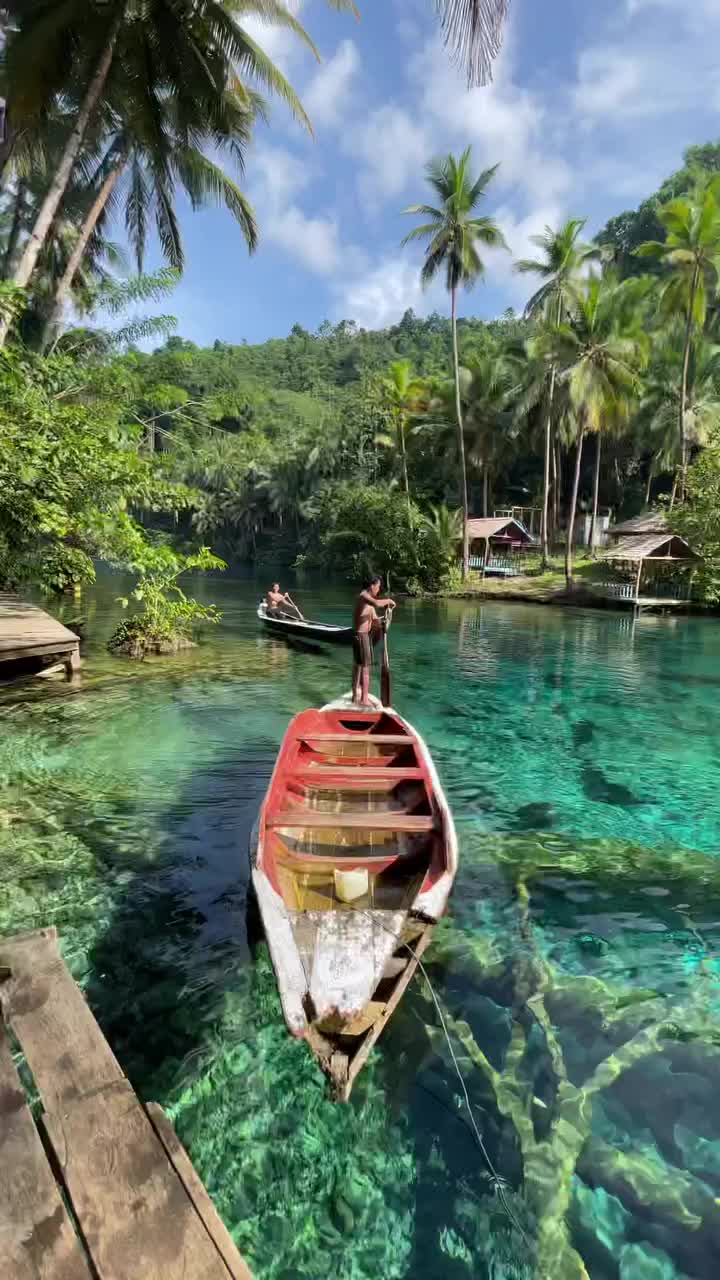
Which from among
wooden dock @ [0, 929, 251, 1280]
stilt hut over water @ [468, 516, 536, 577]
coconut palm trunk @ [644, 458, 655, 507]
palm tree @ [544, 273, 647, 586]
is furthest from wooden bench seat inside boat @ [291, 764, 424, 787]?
coconut palm trunk @ [644, 458, 655, 507]

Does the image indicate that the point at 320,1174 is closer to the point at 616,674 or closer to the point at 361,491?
the point at 616,674

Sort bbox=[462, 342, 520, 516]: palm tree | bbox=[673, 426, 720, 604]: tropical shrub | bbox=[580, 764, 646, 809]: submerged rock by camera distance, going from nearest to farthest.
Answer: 1. bbox=[580, 764, 646, 809]: submerged rock
2. bbox=[673, 426, 720, 604]: tropical shrub
3. bbox=[462, 342, 520, 516]: palm tree

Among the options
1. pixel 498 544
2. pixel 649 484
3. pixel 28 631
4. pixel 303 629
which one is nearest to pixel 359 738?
pixel 28 631

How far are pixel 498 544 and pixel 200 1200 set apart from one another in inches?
1776

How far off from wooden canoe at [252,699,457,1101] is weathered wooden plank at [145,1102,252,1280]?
2.99 ft

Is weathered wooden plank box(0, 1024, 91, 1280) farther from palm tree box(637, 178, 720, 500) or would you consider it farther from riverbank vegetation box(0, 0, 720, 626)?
palm tree box(637, 178, 720, 500)

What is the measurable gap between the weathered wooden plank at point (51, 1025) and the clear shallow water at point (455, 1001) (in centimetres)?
119

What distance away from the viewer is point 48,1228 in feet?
6.52

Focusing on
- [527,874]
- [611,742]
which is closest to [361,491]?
[611,742]

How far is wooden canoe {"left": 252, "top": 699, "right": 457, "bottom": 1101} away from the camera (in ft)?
11.0

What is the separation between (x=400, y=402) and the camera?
40.7 metres

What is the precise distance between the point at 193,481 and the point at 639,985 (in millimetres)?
Answer: 63817

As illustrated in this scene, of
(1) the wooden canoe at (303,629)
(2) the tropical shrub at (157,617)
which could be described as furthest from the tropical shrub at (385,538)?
(2) the tropical shrub at (157,617)

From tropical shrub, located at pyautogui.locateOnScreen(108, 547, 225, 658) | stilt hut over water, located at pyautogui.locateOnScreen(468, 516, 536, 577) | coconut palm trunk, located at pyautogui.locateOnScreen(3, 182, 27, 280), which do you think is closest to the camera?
tropical shrub, located at pyautogui.locateOnScreen(108, 547, 225, 658)
